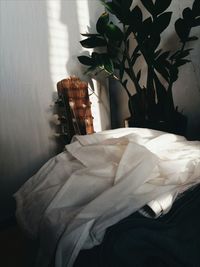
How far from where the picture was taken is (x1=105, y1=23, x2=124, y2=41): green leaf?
1.43 meters

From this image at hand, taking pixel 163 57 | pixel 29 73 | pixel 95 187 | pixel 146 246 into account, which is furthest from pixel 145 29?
Answer: pixel 146 246

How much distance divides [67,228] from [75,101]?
3.45 feet

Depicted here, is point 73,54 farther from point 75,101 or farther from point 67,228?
point 67,228

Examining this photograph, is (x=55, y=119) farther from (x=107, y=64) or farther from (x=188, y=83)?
(x=188, y=83)

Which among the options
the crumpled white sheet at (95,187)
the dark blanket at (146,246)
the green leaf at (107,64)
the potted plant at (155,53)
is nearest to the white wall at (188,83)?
the potted plant at (155,53)

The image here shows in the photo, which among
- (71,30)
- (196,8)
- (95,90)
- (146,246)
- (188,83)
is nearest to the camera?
(146,246)

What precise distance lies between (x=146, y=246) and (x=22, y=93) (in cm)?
128

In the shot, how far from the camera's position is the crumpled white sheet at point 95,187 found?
494mm

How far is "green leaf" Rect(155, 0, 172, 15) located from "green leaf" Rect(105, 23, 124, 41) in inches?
9.6

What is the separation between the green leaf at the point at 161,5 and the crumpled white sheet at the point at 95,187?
Answer: 808 mm

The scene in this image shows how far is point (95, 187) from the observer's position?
23.2 inches

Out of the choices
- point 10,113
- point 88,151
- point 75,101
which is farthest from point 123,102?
point 88,151

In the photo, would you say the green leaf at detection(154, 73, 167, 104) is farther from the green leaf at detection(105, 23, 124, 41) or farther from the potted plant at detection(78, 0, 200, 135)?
the green leaf at detection(105, 23, 124, 41)

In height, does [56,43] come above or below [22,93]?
above
